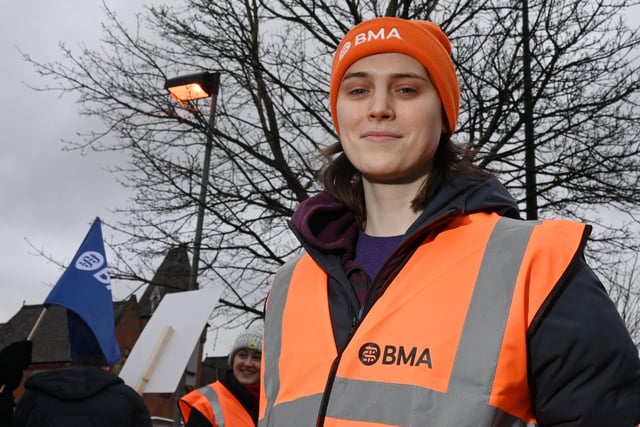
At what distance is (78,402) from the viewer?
16.4 feet

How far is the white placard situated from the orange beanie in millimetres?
4155

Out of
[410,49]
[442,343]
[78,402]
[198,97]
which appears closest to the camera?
[442,343]

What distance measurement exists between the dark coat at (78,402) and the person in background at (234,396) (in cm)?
35

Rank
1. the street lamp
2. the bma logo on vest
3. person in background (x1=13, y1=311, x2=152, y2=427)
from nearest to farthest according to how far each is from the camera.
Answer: the bma logo on vest < person in background (x1=13, y1=311, x2=152, y2=427) < the street lamp

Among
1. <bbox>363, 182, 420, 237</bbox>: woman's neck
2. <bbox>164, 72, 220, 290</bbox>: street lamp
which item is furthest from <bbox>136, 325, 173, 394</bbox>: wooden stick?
<bbox>363, 182, 420, 237</bbox>: woman's neck

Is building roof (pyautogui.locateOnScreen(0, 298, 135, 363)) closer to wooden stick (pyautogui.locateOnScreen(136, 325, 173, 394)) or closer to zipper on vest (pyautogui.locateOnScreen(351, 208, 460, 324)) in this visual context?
wooden stick (pyautogui.locateOnScreen(136, 325, 173, 394))

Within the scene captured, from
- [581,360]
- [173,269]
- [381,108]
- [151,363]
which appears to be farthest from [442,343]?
[173,269]

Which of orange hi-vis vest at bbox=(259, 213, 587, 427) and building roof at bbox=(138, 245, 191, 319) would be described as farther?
building roof at bbox=(138, 245, 191, 319)

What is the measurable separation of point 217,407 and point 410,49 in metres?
3.91

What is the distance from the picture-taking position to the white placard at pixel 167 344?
5934 millimetres

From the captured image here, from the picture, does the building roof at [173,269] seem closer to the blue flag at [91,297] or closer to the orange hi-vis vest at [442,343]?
the blue flag at [91,297]

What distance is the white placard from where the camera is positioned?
593cm

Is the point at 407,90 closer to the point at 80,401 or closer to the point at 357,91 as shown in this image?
the point at 357,91

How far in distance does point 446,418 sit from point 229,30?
329 inches
